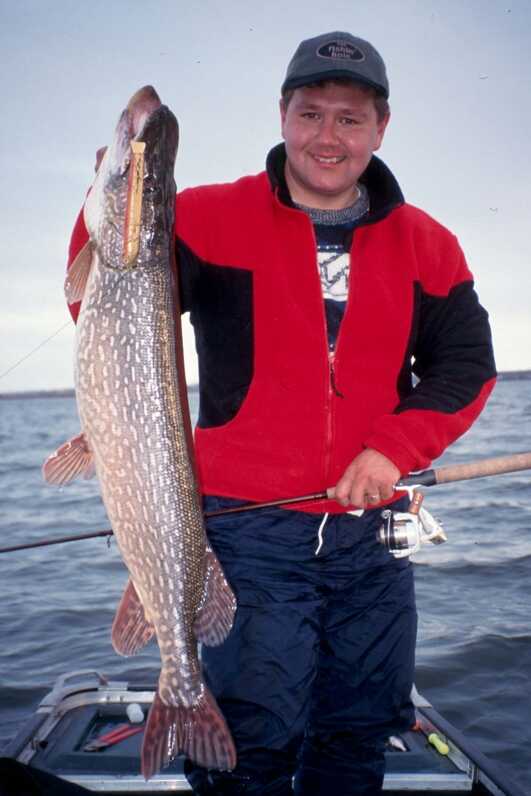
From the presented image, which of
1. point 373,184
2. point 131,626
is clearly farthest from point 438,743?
point 373,184

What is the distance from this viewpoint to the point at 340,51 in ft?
10.4

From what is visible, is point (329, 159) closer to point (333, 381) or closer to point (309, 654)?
point (333, 381)

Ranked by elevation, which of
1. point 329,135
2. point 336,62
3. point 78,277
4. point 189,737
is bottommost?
point 189,737

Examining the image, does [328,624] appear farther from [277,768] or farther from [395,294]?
[395,294]

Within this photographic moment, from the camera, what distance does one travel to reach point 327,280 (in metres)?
3.26

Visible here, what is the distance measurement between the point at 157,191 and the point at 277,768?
2.17 meters

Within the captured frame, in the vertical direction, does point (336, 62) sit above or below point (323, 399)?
above

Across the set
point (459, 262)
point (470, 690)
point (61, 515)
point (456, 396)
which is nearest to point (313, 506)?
point (456, 396)

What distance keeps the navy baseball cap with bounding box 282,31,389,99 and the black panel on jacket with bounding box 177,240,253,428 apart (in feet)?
2.72

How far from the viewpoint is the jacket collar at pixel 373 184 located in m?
3.28

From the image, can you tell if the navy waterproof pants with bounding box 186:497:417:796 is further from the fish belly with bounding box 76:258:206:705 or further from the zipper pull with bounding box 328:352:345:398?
the zipper pull with bounding box 328:352:345:398

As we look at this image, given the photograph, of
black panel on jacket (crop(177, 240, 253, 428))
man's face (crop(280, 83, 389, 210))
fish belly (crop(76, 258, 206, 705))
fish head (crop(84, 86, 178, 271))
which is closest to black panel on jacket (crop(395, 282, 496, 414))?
man's face (crop(280, 83, 389, 210))

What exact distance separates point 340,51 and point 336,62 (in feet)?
0.24

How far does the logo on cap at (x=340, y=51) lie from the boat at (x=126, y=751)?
124 inches
